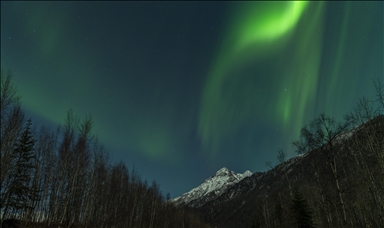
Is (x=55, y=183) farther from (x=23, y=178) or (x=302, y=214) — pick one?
(x=302, y=214)

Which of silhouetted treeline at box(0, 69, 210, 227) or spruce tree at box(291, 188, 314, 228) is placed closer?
silhouetted treeline at box(0, 69, 210, 227)

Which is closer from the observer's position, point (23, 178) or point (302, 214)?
point (23, 178)

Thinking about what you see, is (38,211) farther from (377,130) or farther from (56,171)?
(377,130)

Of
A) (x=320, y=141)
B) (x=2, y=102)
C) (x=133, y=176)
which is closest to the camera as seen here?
(x=2, y=102)

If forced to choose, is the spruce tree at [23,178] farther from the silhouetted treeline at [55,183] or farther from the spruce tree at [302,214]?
the spruce tree at [302,214]

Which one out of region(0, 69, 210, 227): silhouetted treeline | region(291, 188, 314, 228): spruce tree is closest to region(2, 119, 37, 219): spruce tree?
region(0, 69, 210, 227): silhouetted treeline

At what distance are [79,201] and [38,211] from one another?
17.2ft

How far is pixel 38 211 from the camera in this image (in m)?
25.3

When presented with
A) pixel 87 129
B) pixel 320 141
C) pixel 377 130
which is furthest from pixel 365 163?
pixel 87 129

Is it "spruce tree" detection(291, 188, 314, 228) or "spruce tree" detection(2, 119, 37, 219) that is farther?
"spruce tree" detection(291, 188, 314, 228)

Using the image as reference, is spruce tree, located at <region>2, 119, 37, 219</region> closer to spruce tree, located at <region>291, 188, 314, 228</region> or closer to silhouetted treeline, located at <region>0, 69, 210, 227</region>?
silhouetted treeline, located at <region>0, 69, 210, 227</region>

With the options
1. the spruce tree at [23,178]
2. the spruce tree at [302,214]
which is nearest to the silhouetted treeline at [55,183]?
the spruce tree at [23,178]

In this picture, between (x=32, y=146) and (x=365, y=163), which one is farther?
(x=32, y=146)

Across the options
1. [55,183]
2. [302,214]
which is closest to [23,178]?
[55,183]
